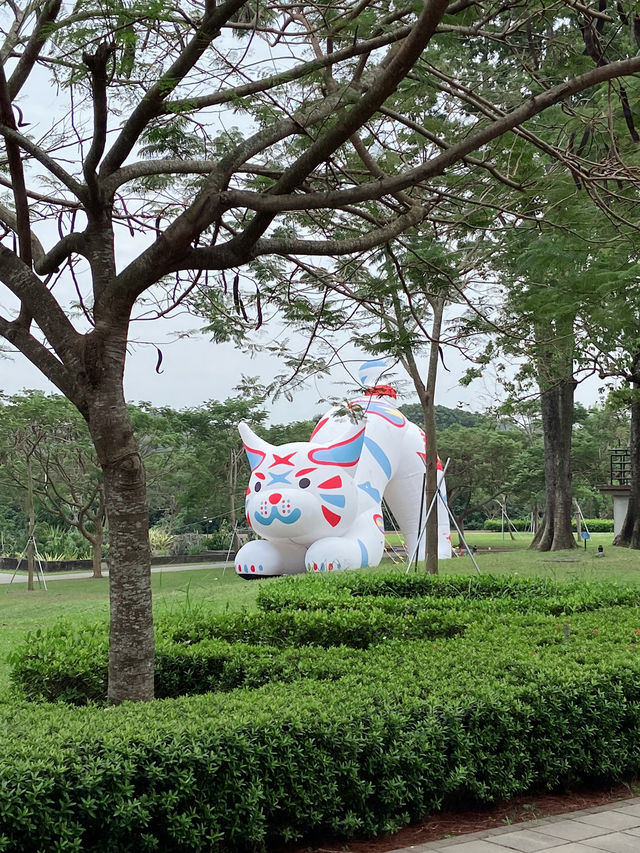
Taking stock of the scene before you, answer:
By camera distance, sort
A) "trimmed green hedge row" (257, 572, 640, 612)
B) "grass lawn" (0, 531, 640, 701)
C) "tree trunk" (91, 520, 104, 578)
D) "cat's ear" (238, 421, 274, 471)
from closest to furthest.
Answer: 1. "trimmed green hedge row" (257, 572, 640, 612)
2. "grass lawn" (0, 531, 640, 701)
3. "cat's ear" (238, 421, 274, 471)
4. "tree trunk" (91, 520, 104, 578)

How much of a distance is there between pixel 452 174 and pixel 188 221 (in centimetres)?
281

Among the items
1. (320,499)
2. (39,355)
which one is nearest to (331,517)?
(320,499)

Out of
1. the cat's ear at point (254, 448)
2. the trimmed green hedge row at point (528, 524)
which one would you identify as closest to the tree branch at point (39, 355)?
the cat's ear at point (254, 448)

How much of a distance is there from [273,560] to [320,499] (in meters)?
2.07

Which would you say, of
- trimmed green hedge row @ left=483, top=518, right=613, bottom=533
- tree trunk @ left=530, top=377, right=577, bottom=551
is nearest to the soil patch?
tree trunk @ left=530, top=377, right=577, bottom=551

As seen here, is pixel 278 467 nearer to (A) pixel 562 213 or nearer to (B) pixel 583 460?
(A) pixel 562 213

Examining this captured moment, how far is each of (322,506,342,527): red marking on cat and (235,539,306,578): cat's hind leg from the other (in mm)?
1046

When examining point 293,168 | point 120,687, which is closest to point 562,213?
point 293,168

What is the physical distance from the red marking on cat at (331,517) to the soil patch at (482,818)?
508 inches

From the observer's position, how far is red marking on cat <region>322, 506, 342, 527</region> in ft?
58.8

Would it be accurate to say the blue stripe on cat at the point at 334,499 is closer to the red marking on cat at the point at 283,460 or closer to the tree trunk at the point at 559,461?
the red marking on cat at the point at 283,460

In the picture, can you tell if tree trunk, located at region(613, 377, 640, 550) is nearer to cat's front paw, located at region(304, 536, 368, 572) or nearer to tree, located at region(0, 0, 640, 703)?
cat's front paw, located at region(304, 536, 368, 572)

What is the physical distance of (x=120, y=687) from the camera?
5.06m

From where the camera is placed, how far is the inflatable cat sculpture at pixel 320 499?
17719mm
